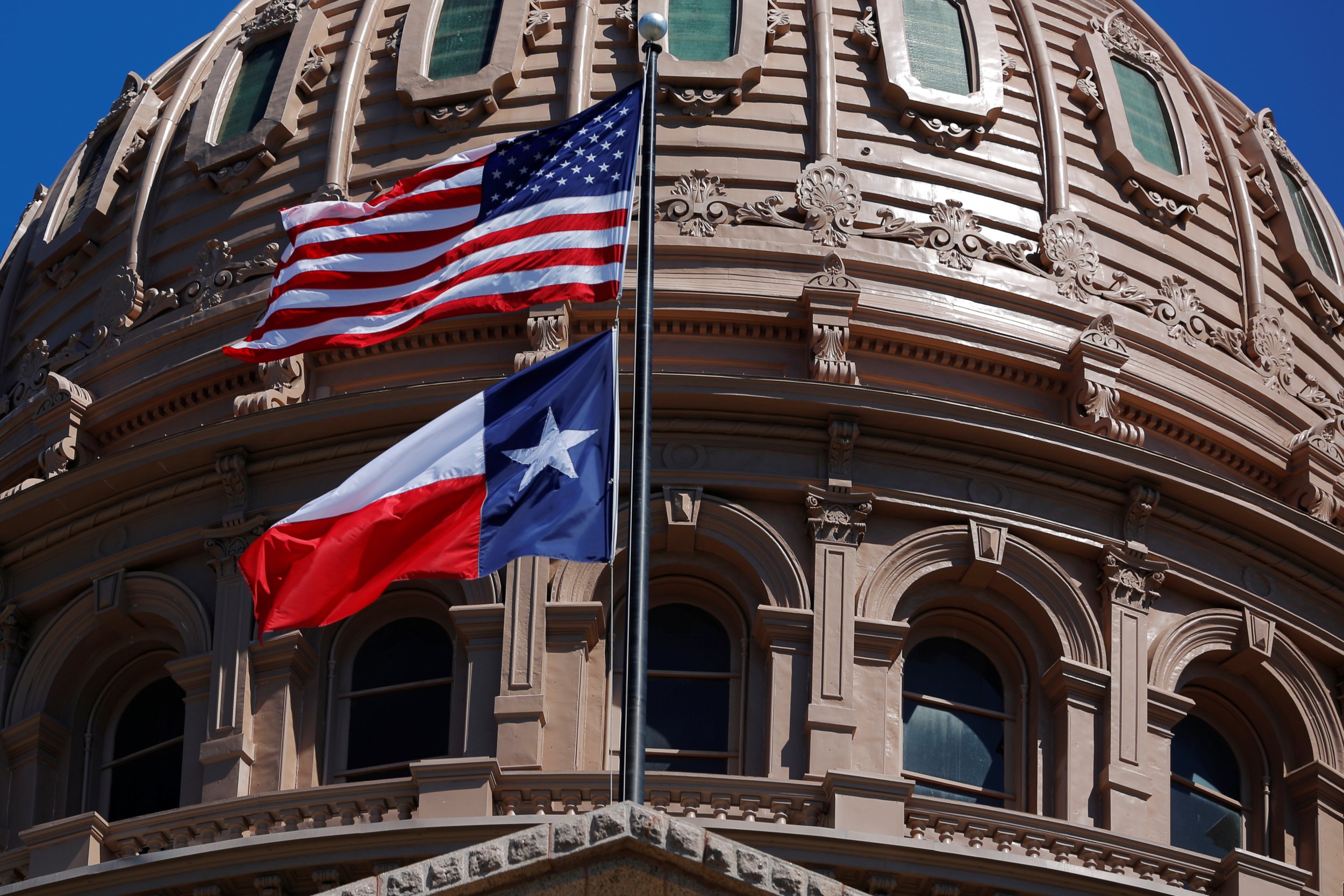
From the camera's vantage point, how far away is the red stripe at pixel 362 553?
2362 centimetres

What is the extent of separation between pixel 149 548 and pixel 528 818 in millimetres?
8649

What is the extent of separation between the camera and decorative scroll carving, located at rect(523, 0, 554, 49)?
41.2 metres

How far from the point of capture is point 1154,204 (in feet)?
137

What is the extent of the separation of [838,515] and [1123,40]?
491 inches

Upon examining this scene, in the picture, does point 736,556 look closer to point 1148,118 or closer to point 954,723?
point 954,723

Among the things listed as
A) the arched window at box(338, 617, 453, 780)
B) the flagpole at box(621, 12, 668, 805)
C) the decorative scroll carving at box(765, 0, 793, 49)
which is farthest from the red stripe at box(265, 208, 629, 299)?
the decorative scroll carving at box(765, 0, 793, 49)

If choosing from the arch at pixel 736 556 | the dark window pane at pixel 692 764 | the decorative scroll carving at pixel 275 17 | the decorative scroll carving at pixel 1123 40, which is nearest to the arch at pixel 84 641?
the arch at pixel 736 556

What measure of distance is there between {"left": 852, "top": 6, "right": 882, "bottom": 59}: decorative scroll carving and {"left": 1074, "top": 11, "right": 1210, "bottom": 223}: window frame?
11.1 feet

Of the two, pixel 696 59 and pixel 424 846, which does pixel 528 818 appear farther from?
pixel 696 59

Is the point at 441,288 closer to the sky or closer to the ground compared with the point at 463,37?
closer to the ground

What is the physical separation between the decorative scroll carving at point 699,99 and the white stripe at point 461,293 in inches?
550

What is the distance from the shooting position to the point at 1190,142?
4350 cm

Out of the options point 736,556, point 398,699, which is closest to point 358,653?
point 398,699

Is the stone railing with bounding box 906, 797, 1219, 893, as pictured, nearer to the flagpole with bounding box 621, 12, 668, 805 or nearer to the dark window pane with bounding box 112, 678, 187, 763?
the flagpole with bounding box 621, 12, 668, 805
